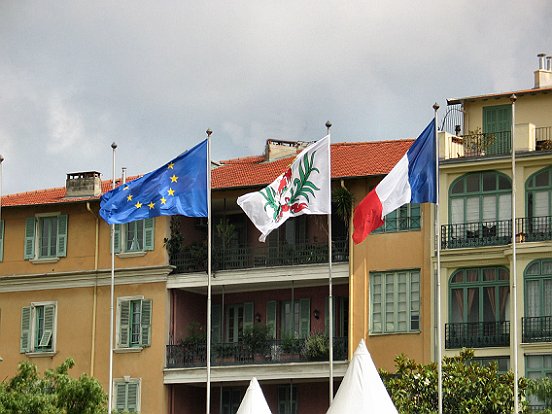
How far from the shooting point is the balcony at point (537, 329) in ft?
195

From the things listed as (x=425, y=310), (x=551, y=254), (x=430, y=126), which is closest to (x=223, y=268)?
(x=425, y=310)

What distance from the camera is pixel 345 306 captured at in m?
65.8

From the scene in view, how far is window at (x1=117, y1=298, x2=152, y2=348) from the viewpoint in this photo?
6775 centimetres

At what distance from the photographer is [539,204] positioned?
6059cm

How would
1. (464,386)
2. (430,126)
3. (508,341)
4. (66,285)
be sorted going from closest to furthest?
(430,126)
(464,386)
(508,341)
(66,285)

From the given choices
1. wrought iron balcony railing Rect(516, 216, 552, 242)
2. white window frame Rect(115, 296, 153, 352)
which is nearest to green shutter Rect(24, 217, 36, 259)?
white window frame Rect(115, 296, 153, 352)

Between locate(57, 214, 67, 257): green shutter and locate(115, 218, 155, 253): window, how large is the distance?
2219 millimetres

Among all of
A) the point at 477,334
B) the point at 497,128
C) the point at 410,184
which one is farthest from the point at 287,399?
the point at 410,184

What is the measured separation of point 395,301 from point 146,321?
10457mm

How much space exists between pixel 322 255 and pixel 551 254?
359 inches

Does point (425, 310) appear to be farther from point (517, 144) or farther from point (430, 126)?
point (430, 126)

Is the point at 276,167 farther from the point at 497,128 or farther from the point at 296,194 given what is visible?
the point at 296,194

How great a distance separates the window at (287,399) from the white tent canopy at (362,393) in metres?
18.0

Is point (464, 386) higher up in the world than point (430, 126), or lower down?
lower down
